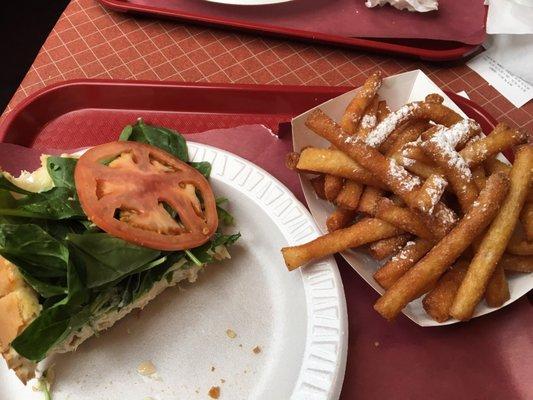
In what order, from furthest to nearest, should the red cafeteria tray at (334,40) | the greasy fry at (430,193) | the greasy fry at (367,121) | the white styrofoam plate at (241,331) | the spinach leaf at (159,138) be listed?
the red cafeteria tray at (334,40), the spinach leaf at (159,138), the greasy fry at (367,121), the white styrofoam plate at (241,331), the greasy fry at (430,193)

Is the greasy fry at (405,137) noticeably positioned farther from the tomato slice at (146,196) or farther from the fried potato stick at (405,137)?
the tomato slice at (146,196)

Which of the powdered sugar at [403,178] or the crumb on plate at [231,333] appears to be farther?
the crumb on plate at [231,333]

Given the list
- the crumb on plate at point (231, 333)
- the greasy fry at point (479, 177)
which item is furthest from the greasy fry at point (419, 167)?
the crumb on plate at point (231, 333)

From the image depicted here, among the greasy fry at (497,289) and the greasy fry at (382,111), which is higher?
the greasy fry at (382,111)

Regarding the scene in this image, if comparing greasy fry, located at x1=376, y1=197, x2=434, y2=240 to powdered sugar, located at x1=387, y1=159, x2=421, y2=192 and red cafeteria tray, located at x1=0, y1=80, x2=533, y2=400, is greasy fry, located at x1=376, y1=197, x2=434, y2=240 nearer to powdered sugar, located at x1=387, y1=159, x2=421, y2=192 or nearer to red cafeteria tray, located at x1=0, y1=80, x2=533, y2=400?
powdered sugar, located at x1=387, y1=159, x2=421, y2=192

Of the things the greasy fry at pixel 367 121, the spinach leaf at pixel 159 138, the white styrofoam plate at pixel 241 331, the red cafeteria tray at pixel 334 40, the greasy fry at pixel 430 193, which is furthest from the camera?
the red cafeteria tray at pixel 334 40

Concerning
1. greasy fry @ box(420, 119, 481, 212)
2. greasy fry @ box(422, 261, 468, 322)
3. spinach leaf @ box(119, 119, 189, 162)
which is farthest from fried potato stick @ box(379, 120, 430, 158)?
spinach leaf @ box(119, 119, 189, 162)
